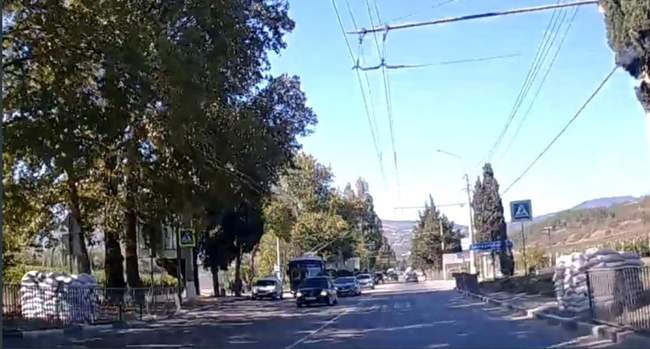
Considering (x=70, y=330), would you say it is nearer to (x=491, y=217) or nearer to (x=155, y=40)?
(x=155, y=40)

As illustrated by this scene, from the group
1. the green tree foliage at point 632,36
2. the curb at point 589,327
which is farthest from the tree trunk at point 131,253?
the green tree foliage at point 632,36

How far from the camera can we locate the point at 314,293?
4341 centimetres

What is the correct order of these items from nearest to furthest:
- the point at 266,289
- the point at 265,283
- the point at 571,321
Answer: the point at 571,321, the point at 266,289, the point at 265,283

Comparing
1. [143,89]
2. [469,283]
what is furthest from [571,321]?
[469,283]

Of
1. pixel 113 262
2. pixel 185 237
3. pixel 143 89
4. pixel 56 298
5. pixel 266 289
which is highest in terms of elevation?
pixel 143 89

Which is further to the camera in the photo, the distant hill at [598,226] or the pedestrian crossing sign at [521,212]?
the distant hill at [598,226]

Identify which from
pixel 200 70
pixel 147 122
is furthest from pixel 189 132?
pixel 200 70

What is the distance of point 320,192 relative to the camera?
109375 mm

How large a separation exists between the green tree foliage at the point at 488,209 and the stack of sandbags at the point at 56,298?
5641cm

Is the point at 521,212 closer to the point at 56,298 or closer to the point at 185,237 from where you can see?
the point at 185,237

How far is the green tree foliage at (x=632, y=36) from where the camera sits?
15.1 meters

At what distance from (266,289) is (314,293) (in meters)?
17.3

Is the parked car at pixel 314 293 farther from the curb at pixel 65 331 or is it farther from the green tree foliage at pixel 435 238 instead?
the green tree foliage at pixel 435 238

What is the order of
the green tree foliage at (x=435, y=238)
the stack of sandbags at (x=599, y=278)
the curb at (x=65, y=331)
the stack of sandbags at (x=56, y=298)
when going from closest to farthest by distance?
1. the stack of sandbags at (x=599, y=278)
2. the curb at (x=65, y=331)
3. the stack of sandbags at (x=56, y=298)
4. the green tree foliage at (x=435, y=238)
